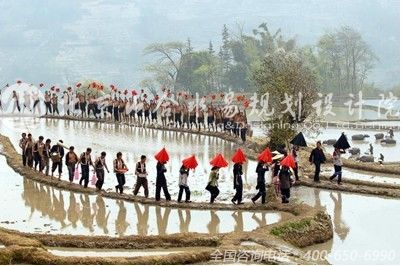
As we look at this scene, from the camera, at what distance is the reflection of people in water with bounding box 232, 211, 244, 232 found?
1767 cm

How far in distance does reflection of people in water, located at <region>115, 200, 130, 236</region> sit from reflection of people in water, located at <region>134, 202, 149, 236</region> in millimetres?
340

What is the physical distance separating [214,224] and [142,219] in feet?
6.41

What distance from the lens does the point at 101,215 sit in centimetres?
1880

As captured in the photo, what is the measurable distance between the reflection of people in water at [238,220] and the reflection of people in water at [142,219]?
2.35m

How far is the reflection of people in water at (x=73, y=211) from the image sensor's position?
18.2m

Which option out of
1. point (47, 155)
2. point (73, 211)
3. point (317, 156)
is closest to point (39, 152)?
point (47, 155)

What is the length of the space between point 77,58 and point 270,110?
478 ft

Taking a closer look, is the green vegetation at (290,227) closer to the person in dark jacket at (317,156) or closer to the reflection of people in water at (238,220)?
the reflection of people in water at (238,220)

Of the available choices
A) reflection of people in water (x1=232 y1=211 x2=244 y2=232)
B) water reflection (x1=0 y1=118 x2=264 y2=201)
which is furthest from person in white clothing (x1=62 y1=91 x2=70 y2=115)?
reflection of people in water (x1=232 y1=211 x2=244 y2=232)

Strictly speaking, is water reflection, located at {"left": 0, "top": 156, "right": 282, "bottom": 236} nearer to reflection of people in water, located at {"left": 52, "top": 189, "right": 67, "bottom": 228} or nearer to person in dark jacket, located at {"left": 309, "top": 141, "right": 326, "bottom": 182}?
reflection of people in water, located at {"left": 52, "top": 189, "right": 67, "bottom": 228}

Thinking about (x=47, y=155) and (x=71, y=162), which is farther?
(x=47, y=155)

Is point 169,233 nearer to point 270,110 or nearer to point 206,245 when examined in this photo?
point 206,245

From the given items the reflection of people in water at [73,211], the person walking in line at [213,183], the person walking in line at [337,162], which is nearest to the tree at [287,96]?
the person walking in line at [337,162]

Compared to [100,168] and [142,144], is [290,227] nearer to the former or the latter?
[100,168]
